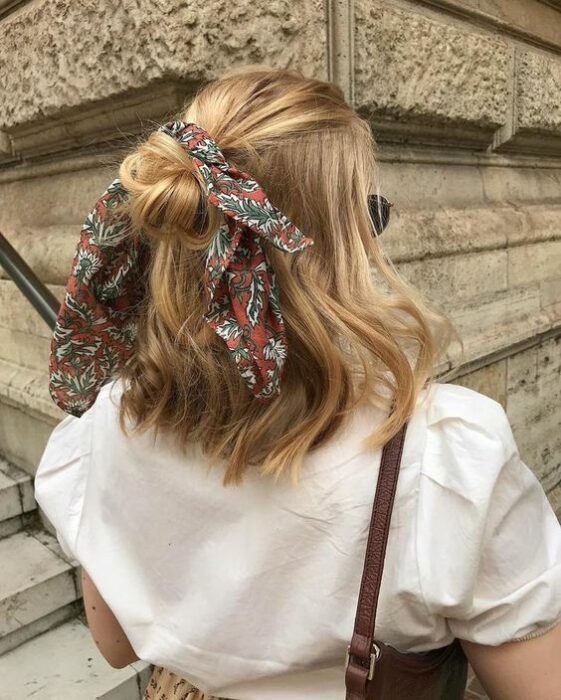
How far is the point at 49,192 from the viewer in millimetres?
2449

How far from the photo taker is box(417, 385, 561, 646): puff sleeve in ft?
2.73

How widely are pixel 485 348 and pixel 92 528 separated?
2.14 meters

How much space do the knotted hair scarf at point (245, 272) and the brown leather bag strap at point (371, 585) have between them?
20 cm

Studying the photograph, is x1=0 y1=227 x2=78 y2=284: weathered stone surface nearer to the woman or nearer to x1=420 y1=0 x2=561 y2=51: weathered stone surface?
the woman

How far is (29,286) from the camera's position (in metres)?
2.00

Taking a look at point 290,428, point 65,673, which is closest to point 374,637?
point 290,428

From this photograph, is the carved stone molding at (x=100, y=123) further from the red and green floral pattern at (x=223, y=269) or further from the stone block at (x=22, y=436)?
the stone block at (x=22, y=436)

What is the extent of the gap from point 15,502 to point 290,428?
1.97 metres

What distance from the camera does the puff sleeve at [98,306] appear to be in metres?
0.95

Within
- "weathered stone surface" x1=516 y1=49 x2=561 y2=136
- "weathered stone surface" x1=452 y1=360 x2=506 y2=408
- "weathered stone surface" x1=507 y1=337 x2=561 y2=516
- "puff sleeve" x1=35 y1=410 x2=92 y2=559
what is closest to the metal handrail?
"puff sleeve" x1=35 y1=410 x2=92 y2=559

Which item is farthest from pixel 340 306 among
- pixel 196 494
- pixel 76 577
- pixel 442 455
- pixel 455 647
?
pixel 76 577

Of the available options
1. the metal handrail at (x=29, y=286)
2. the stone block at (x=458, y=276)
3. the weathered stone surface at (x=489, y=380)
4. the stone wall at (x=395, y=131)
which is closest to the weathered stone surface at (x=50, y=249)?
the stone wall at (x=395, y=131)

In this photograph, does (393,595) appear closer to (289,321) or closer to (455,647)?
(455,647)

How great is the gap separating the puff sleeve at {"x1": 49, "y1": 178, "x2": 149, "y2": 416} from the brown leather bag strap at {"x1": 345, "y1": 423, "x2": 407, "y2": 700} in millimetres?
511
